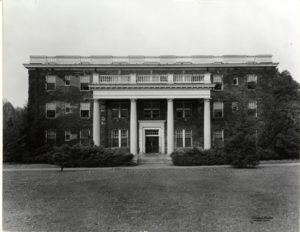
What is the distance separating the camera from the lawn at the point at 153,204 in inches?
393

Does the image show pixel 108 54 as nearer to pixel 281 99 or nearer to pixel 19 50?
pixel 19 50

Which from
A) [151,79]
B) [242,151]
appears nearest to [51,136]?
[151,79]

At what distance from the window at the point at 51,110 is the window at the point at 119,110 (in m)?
6.31

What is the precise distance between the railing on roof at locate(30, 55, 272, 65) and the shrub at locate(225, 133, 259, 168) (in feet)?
42.4

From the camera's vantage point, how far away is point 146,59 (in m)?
34.4

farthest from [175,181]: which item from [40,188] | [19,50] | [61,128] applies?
[61,128]

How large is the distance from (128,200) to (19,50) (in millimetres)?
14980

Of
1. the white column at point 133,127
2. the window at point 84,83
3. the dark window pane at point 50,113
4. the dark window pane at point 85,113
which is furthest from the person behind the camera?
the window at point 84,83

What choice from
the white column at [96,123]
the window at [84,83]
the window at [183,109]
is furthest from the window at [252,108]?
the window at [84,83]

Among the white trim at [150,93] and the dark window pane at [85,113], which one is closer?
the white trim at [150,93]

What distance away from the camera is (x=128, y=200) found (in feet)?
41.6

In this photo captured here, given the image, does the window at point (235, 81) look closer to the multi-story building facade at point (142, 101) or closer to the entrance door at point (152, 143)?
the multi-story building facade at point (142, 101)

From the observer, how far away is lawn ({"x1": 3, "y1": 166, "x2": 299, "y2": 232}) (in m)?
9.99

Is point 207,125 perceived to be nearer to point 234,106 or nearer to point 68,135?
point 234,106
